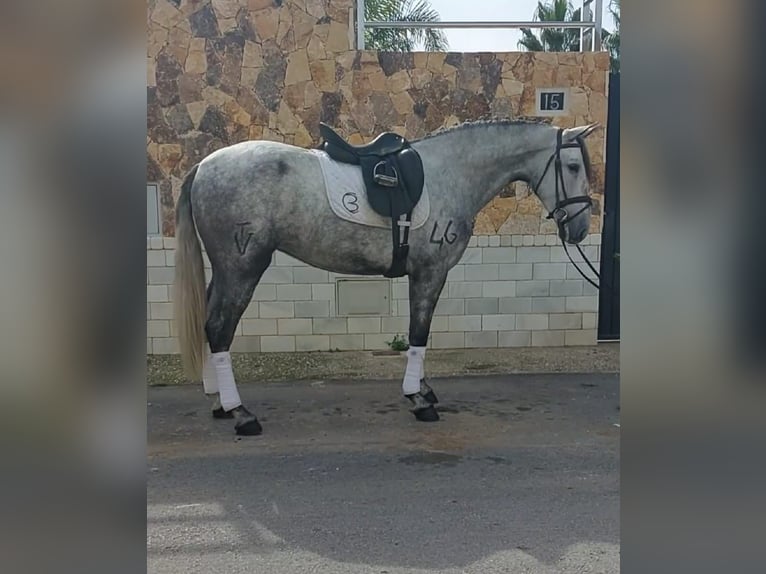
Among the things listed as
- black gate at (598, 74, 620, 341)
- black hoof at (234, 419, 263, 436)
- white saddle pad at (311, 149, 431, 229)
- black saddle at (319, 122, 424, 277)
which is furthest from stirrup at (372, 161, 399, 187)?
black gate at (598, 74, 620, 341)

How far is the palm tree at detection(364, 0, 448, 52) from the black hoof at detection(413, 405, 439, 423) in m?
3.56

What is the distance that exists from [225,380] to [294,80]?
10.3 feet

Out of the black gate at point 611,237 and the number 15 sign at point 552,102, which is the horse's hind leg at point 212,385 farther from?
the number 15 sign at point 552,102

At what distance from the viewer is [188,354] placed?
14.0 feet

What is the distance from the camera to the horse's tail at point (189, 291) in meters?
4.25

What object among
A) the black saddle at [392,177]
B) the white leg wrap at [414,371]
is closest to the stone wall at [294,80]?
the black saddle at [392,177]

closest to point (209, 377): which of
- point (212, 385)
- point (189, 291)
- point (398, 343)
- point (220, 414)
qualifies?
point (212, 385)

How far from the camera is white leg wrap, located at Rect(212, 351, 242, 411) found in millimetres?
4184

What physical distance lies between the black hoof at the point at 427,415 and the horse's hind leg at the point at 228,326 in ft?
3.47

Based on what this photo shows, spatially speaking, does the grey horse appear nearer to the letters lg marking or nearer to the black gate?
the letters lg marking

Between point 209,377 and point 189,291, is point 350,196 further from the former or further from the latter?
point 209,377
